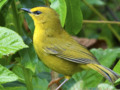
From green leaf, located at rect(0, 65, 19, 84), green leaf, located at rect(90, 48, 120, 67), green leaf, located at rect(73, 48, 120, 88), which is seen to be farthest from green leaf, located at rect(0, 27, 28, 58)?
green leaf, located at rect(90, 48, 120, 67)

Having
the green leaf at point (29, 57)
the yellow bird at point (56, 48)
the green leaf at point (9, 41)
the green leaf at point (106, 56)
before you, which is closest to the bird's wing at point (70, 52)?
the yellow bird at point (56, 48)

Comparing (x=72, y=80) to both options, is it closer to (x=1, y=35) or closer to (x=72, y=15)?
(x=72, y=15)

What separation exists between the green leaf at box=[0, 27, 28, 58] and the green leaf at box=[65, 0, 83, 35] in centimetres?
86

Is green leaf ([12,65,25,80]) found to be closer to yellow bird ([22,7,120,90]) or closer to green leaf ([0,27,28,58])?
yellow bird ([22,7,120,90])

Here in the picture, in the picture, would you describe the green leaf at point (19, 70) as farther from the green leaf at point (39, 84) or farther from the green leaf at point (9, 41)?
the green leaf at point (9, 41)

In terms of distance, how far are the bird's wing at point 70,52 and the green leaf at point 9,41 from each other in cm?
96

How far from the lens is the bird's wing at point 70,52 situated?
2.82 m

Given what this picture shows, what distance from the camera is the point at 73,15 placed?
2.62 metres

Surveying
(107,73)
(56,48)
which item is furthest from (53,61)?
(107,73)

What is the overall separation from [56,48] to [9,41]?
1.10m

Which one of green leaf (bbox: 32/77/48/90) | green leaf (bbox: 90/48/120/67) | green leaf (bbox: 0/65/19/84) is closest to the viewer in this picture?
green leaf (bbox: 0/65/19/84)

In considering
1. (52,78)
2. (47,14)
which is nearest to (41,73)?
(52,78)

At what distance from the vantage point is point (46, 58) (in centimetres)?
283

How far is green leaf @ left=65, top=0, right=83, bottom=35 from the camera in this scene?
2579 millimetres
